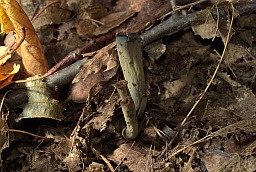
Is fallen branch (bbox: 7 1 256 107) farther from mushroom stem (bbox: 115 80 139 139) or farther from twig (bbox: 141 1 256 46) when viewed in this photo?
mushroom stem (bbox: 115 80 139 139)

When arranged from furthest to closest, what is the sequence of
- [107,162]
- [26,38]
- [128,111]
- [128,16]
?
[128,16] < [26,38] < [107,162] < [128,111]

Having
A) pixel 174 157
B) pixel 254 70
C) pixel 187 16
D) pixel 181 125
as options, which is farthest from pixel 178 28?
pixel 174 157

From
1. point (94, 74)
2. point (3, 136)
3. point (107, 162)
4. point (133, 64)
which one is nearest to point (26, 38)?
point (94, 74)

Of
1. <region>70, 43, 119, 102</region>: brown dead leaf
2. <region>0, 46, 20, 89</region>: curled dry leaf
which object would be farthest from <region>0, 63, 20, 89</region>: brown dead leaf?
<region>70, 43, 119, 102</region>: brown dead leaf

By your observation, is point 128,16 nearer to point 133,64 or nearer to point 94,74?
point 94,74

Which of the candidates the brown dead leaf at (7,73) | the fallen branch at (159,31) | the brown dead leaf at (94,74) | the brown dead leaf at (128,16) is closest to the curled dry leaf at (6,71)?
the brown dead leaf at (7,73)

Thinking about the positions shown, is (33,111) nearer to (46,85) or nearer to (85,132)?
(46,85)

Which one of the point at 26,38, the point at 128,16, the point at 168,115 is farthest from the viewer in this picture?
the point at 128,16
